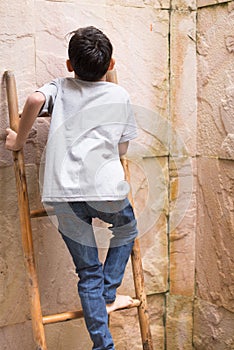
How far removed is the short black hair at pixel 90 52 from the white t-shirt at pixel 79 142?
0.18 feet

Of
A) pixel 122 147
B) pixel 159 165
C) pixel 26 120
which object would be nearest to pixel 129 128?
pixel 122 147

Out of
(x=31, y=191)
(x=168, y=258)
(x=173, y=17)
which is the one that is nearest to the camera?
(x=31, y=191)

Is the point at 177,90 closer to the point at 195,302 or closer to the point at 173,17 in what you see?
the point at 173,17

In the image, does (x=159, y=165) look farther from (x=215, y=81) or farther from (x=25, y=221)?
(x=25, y=221)

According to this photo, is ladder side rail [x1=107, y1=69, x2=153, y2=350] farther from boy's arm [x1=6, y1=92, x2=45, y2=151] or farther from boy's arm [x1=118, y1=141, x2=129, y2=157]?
boy's arm [x1=6, y1=92, x2=45, y2=151]

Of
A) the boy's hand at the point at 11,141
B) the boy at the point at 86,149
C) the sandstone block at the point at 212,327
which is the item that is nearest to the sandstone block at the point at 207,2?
the boy at the point at 86,149

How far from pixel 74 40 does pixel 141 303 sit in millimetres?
856

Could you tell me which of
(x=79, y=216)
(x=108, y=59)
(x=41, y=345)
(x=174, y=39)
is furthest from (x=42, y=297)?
(x=174, y=39)

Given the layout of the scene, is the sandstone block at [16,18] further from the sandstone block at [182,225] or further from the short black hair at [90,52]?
the sandstone block at [182,225]

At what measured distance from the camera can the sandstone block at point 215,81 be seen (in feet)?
6.99

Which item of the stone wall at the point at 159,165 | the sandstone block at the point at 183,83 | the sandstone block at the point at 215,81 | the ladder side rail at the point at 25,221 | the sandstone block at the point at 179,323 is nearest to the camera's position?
the ladder side rail at the point at 25,221

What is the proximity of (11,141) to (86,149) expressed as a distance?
23cm

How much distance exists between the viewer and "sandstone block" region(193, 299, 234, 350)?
7.40ft

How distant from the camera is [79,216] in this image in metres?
1.83
